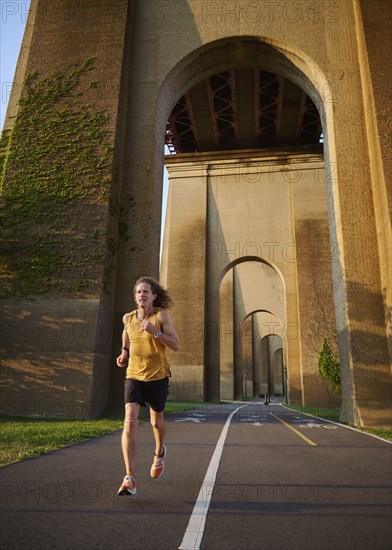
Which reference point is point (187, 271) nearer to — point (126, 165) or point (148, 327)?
point (126, 165)

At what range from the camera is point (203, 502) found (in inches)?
142

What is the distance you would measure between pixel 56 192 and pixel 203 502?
437 inches

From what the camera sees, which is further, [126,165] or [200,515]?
[126,165]

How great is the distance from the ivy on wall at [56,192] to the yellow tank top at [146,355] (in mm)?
7990

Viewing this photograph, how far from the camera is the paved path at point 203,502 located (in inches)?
110

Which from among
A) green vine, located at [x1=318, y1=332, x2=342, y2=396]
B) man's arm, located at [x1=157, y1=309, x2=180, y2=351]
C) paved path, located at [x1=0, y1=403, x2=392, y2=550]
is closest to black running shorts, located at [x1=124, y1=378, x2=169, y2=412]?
man's arm, located at [x1=157, y1=309, x2=180, y2=351]

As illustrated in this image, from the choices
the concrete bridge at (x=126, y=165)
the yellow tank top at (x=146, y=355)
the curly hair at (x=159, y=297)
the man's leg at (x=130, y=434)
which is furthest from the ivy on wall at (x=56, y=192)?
the man's leg at (x=130, y=434)

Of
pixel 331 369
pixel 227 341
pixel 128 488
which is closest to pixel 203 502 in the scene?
pixel 128 488

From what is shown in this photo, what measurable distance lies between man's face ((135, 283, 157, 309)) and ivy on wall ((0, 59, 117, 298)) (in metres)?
8.02

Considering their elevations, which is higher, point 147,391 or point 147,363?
point 147,363

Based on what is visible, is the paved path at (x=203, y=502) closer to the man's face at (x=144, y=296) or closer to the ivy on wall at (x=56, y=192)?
the man's face at (x=144, y=296)

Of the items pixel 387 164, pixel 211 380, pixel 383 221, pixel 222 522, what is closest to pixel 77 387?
pixel 222 522

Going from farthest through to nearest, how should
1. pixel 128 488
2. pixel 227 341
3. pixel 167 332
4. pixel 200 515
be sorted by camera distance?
pixel 227 341 < pixel 167 332 < pixel 128 488 < pixel 200 515

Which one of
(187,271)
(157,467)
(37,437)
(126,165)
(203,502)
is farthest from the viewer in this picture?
(187,271)
